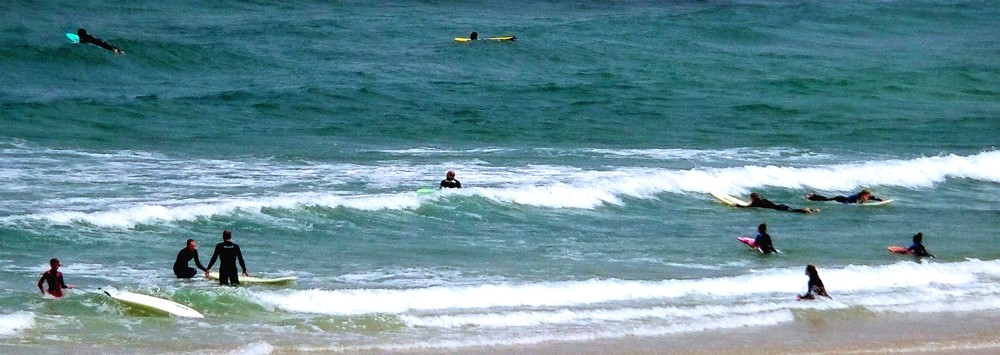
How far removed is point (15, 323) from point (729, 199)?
14020 millimetres

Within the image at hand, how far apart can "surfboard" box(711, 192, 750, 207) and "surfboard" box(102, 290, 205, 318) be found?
1202 cm

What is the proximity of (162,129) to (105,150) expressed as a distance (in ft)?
9.08

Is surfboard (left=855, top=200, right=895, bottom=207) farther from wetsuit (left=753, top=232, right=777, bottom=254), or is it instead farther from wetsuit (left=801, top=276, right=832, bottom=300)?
wetsuit (left=801, top=276, right=832, bottom=300)

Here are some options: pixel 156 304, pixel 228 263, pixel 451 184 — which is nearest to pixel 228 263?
pixel 228 263

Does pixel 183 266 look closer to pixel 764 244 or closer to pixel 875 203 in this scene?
pixel 764 244

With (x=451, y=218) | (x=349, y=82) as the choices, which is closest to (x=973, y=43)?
(x=349, y=82)

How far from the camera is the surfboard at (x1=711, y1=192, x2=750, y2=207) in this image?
80.8ft

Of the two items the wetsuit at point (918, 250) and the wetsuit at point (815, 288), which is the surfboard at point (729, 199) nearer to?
the wetsuit at point (918, 250)

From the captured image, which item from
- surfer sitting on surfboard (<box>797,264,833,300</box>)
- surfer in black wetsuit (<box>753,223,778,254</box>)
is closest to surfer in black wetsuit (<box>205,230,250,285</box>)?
surfer sitting on surfboard (<box>797,264,833,300</box>)

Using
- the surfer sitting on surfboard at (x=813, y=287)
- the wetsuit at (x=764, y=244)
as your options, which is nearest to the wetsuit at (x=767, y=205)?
the wetsuit at (x=764, y=244)

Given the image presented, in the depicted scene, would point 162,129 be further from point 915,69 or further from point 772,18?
point 772,18

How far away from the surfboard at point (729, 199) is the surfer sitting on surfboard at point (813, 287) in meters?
7.65

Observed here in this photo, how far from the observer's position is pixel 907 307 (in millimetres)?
16672

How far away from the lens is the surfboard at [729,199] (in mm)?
24641
